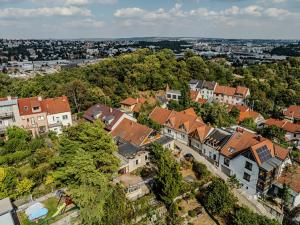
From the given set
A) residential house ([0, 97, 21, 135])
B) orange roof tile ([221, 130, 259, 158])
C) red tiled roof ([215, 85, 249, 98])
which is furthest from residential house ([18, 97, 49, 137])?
red tiled roof ([215, 85, 249, 98])

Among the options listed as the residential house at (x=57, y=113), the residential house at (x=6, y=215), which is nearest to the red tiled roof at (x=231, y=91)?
the residential house at (x=57, y=113)

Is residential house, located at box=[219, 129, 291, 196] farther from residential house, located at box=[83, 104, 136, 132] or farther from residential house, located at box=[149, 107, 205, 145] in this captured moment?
residential house, located at box=[83, 104, 136, 132]

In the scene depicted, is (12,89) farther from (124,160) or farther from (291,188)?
(291,188)

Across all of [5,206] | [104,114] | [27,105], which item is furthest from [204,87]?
[5,206]

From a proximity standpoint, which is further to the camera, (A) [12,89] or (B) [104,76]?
(B) [104,76]

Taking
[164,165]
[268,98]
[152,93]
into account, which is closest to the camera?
[164,165]

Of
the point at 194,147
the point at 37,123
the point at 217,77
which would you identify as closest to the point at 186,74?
the point at 217,77

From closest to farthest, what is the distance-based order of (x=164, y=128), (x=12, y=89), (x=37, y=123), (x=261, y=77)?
1. (x=37, y=123)
2. (x=164, y=128)
3. (x=12, y=89)
4. (x=261, y=77)
